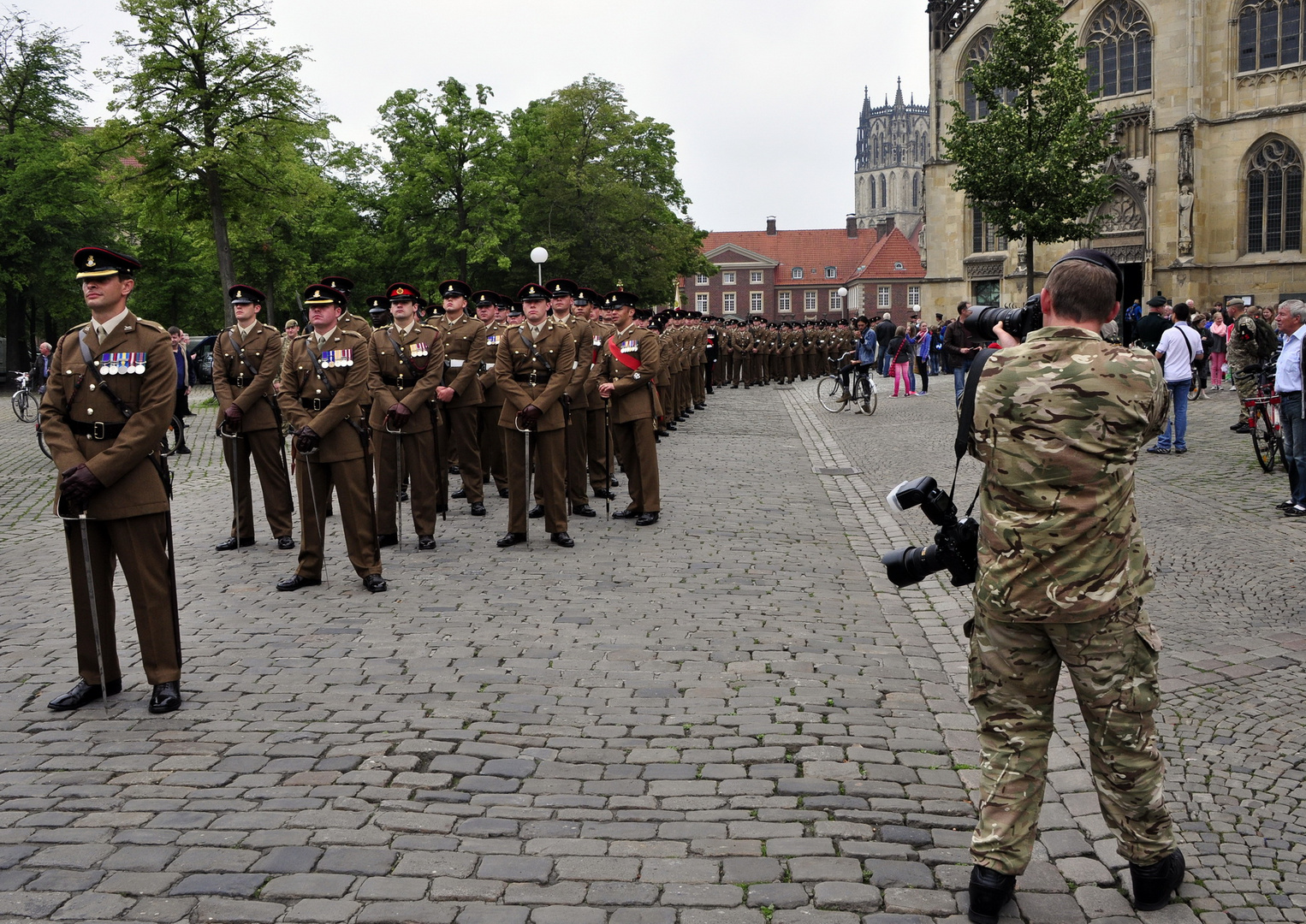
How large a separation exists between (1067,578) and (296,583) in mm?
6418

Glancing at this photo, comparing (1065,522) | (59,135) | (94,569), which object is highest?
(59,135)

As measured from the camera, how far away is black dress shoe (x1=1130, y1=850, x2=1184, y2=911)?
373 cm

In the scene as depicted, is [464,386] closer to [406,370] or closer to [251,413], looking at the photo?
[406,370]

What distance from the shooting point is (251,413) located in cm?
1059

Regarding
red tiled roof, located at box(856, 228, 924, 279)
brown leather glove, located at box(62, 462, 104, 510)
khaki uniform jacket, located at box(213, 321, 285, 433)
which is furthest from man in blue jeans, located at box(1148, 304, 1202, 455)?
red tiled roof, located at box(856, 228, 924, 279)

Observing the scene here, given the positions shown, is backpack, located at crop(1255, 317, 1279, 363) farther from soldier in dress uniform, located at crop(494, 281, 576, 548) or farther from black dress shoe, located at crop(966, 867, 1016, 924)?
black dress shoe, located at crop(966, 867, 1016, 924)

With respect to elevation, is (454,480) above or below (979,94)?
below

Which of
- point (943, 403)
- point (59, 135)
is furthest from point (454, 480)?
point (59, 135)

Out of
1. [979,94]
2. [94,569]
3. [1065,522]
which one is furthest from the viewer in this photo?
[979,94]

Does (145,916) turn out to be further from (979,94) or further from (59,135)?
(59,135)

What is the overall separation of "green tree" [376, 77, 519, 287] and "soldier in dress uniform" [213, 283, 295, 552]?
36094mm

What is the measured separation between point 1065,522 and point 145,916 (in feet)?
10.3

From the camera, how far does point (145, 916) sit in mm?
3721

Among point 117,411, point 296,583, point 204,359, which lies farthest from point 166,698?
point 204,359
